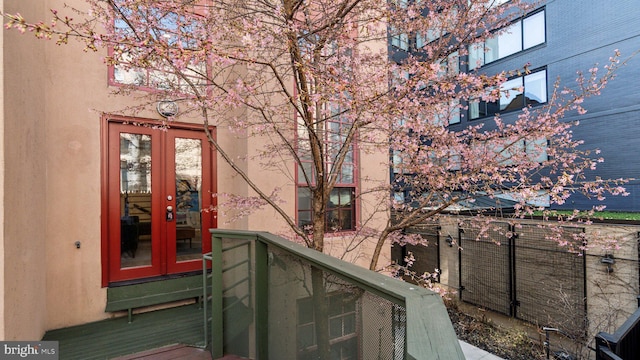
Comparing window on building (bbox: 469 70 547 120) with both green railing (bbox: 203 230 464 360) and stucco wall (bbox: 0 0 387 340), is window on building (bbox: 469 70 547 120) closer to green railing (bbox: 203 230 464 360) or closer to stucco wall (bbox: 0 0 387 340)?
green railing (bbox: 203 230 464 360)

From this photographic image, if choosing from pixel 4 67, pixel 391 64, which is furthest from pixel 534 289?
pixel 4 67

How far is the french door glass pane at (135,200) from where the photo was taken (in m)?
3.91

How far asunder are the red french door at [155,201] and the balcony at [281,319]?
1.56ft

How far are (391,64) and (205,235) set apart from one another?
362 centimetres

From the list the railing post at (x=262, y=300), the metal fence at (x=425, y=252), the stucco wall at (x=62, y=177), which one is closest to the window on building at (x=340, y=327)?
the railing post at (x=262, y=300)

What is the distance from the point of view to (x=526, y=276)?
7.17m

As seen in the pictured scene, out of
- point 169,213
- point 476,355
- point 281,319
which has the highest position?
point 169,213

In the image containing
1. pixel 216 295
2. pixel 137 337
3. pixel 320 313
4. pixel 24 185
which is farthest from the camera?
pixel 137 337

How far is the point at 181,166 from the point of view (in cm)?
433

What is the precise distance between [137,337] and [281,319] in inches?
93.5

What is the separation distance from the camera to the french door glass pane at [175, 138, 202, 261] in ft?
14.0

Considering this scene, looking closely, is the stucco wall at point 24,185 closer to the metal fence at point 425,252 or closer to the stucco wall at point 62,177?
the stucco wall at point 62,177

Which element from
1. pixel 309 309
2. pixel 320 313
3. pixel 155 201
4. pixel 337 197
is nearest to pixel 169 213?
pixel 155 201

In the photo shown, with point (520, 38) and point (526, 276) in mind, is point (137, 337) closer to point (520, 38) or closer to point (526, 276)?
point (526, 276)
